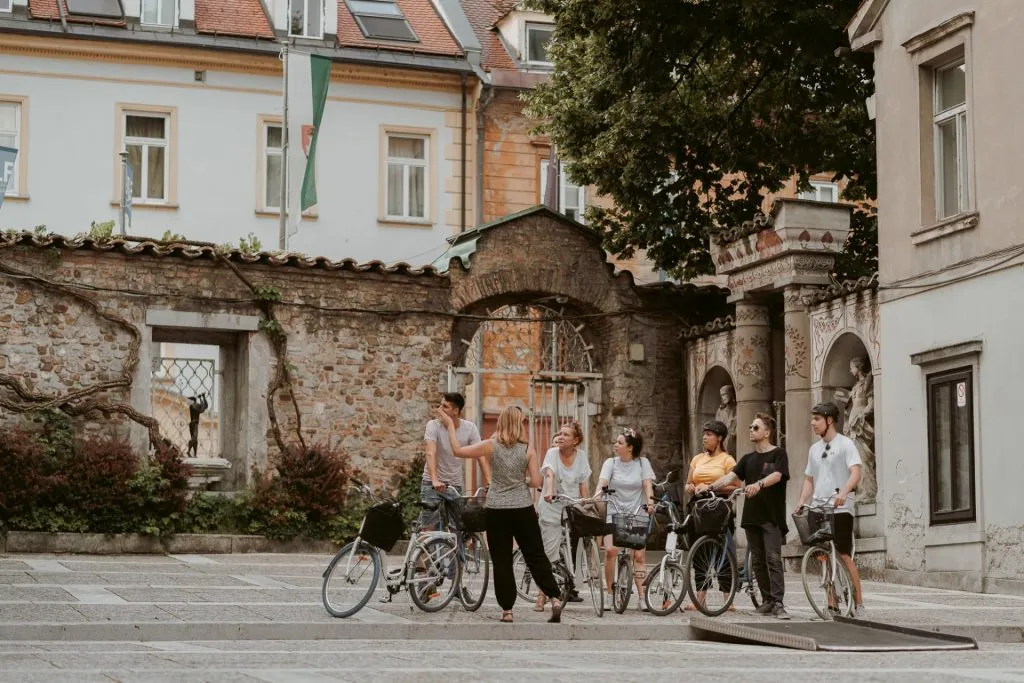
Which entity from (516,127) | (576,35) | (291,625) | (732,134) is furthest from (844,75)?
(291,625)

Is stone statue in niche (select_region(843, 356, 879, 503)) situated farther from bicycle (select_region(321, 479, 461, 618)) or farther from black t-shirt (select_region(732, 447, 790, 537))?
bicycle (select_region(321, 479, 461, 618))

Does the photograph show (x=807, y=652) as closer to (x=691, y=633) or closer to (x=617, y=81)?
(x=691, y=633)

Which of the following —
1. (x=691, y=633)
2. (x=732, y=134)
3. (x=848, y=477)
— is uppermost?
(x=732, y=134)

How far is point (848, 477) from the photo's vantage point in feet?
51.5

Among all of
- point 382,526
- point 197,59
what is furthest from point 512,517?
point 197,59

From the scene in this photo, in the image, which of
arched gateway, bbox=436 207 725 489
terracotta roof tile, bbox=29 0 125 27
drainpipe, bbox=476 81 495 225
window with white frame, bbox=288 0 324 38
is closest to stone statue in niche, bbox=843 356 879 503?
arched gateway, bbox=436 207 725 489

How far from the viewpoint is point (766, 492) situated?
52.7ft

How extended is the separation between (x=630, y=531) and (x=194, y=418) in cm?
920

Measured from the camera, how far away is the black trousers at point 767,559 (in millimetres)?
16000

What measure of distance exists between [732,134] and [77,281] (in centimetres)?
1024

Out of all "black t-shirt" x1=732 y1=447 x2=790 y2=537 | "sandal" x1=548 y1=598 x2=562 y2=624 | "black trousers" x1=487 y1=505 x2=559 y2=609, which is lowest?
"sandal" x1=548 y1=598 x2=562 y2=624

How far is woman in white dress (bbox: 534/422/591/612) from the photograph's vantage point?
54.5 ft

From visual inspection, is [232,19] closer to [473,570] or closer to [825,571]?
[473,570]

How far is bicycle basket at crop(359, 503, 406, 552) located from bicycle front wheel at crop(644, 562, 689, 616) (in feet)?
7.62
